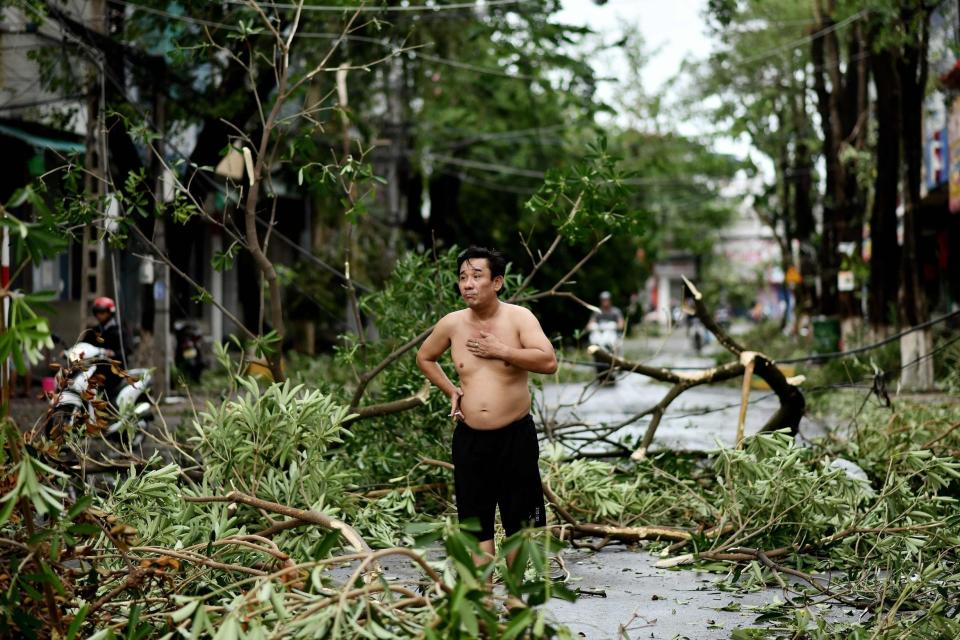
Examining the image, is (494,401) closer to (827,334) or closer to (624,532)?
(624,532)

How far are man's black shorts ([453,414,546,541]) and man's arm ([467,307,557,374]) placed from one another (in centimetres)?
35

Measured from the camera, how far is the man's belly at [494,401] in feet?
19.9

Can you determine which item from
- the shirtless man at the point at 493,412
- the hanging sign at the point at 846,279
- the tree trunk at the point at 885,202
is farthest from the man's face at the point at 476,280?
the hanging sign at the point at 846,279

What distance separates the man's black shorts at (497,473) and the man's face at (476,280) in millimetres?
646

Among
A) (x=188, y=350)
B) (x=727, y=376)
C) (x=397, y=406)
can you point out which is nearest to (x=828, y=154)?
(x=188, y=350)

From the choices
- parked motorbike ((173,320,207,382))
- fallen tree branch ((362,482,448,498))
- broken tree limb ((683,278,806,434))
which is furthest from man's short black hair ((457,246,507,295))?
parked motorbike ((173,320,207,382))

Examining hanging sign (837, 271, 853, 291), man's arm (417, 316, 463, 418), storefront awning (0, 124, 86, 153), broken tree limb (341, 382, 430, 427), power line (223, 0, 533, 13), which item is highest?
power line (223, 0, 533, 13)

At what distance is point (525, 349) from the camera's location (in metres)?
5.96

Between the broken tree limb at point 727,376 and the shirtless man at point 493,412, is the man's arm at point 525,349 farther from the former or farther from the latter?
the broken tree limb at point 727,376

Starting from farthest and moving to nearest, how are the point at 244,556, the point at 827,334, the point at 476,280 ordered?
1. the point at 827,334
2. the point at 244,556
3. the point at 476,280

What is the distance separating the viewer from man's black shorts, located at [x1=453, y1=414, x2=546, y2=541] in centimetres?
607

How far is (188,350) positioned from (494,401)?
57.8ft

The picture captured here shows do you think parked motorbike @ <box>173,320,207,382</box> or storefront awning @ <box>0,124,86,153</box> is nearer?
storefront awning @ <box>0,124,86,153</box>

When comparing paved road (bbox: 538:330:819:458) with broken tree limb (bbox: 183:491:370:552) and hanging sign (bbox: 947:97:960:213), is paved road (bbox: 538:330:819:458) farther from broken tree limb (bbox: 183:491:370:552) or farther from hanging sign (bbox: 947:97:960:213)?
hanging sign (bbox: 947:97:960:213)
